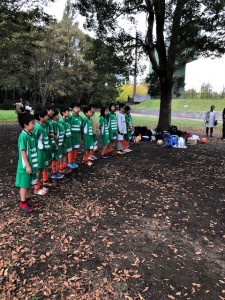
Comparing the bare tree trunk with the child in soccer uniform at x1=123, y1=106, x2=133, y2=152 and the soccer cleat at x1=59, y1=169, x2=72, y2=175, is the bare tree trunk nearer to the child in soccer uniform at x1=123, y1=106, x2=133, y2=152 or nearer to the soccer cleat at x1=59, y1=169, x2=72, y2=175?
the child in soccer uniform at x1=123, y1=106, x2=133, y2=152

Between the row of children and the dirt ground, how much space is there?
0.38 meters

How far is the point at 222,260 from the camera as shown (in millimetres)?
3393

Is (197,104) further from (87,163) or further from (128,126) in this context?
(87,163)

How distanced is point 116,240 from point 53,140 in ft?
9.44

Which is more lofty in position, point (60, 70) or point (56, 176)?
point (60, 70)

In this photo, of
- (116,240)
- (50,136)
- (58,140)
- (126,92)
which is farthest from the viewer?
Answer: (126,92)

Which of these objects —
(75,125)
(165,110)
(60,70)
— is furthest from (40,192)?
(60,70)

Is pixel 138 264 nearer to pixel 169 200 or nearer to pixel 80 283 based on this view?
pixel 80 283

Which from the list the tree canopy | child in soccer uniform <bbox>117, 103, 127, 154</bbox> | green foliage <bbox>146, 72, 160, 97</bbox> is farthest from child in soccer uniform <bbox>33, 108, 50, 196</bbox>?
the tree canopy

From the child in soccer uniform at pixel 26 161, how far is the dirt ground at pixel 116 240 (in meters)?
0.41

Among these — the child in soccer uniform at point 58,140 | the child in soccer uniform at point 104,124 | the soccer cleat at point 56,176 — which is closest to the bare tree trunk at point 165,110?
the child in soccer uniform at point 104,124

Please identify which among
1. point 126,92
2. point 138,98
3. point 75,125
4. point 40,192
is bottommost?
point 40,192

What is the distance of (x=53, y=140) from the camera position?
5.91m

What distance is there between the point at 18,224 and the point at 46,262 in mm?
1090
